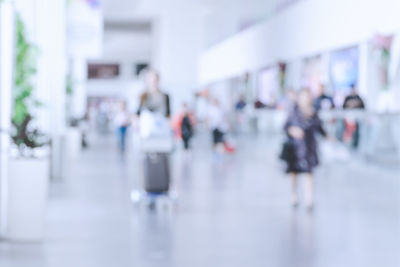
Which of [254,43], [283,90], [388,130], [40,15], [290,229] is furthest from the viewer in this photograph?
[254,43]

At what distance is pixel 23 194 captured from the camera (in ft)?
27.3

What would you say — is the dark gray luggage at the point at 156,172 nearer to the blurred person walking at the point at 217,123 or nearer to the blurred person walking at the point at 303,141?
the blurred person walking at the point at 303,141

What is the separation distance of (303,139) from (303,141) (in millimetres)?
27

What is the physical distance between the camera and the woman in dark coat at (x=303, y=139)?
451 inches

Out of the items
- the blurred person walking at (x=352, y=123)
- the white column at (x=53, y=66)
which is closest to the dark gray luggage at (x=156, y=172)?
the white column at (x=53, y=66)

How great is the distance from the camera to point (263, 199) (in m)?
12.5

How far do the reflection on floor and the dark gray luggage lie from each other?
0.41 metres

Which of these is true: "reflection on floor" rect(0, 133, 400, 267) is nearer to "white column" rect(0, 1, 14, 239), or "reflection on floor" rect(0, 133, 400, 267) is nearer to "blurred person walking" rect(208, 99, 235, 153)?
"white column" rect(0, 1, 14, 239)

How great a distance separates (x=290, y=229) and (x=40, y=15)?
8.22 m

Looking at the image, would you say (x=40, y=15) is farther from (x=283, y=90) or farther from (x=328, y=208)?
(x=283, y=90)

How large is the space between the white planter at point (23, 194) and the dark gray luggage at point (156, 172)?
2.87 metres

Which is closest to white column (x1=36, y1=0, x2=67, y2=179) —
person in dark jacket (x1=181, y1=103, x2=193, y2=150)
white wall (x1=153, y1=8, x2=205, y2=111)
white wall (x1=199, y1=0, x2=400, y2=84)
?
white wall (x1=199, y1=0, x2=400, y2=84)

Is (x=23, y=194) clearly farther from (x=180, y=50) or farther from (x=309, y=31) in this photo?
(x=180, y=50)

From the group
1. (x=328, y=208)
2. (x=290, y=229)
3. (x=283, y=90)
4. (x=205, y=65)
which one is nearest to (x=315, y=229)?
(x=290, y=229)
